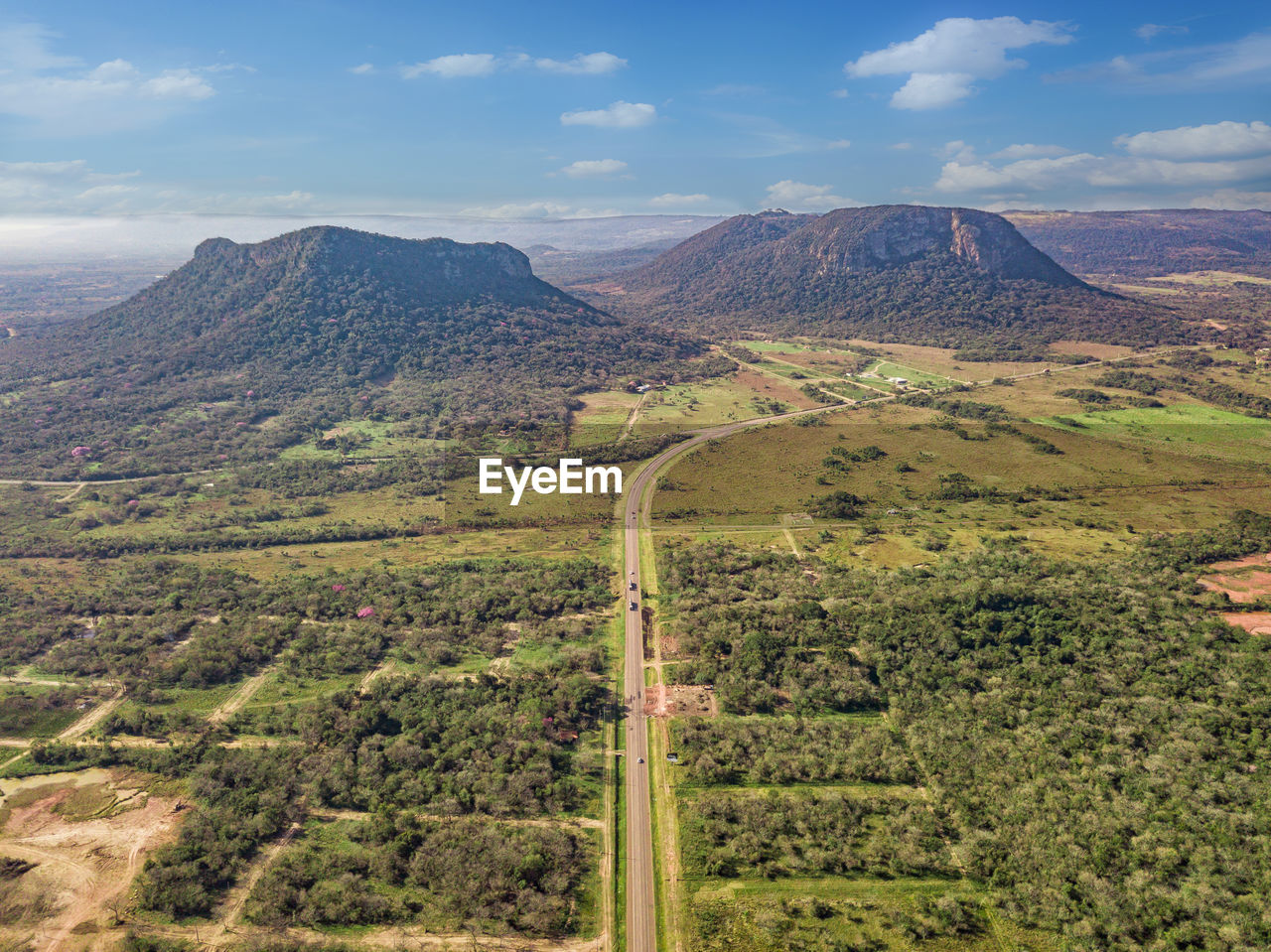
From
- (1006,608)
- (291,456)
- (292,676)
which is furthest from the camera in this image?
(291,456)

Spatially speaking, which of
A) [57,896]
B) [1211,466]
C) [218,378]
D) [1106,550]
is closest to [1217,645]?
[1106,550]

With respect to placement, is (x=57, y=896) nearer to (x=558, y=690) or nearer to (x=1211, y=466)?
(x=558, y=690)

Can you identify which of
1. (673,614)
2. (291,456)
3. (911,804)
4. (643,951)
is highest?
(291,456)

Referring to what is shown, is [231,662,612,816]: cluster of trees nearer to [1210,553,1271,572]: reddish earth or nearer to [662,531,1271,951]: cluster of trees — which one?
[662,531,1271,951]: cluster of trees

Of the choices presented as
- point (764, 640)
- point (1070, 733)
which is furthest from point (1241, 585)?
point (764, 640)

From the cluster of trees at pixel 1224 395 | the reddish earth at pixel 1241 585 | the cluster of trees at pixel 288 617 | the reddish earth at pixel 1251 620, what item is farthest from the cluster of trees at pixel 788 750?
the cluster of trees at pixel 1224 395

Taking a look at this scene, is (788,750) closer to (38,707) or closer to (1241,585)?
(1241,585)

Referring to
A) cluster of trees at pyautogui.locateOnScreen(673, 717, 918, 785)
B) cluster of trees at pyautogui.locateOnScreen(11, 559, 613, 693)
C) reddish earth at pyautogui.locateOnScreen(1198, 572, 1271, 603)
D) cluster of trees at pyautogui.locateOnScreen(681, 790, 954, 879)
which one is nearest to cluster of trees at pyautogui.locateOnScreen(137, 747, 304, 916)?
cluster of trees at pyautogui.locateOnScreen(11, 559, 613, 693)
